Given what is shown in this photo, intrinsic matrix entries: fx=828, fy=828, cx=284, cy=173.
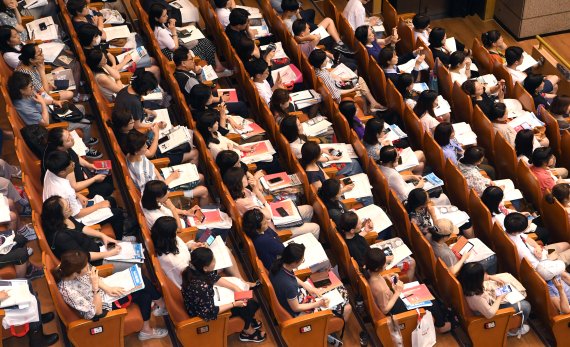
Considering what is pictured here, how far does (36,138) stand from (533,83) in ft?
13.2

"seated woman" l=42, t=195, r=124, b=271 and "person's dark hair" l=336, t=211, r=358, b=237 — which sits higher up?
"seated woman" l=42, t=195, r=124, b=271

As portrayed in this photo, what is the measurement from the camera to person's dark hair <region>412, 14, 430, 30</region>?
7.52m

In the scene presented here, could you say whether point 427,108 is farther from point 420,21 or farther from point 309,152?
point 420,21

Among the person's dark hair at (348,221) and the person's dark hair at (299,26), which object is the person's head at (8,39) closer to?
the person's dark hair at (299,26)

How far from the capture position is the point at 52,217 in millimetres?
4953

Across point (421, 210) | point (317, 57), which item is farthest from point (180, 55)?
point (421, 210)

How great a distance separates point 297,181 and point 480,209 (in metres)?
1.26

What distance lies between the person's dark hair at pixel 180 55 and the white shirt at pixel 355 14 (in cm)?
187

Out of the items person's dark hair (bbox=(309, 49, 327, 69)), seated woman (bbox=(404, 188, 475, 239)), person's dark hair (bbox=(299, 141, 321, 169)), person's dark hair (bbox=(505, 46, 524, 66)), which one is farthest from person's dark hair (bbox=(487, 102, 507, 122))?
person's dark hair (bbox=(299, 141, 321, 169))

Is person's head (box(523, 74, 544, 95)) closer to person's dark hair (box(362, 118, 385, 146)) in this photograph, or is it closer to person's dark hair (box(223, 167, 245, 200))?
person's dark hair (box(362, 118, 385, 146))

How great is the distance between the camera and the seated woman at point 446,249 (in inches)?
206

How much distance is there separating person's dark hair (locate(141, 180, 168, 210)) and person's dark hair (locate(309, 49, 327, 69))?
2.11 m

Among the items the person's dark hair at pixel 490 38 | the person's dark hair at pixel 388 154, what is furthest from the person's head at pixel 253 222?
the person's dark hair at pixel 490 38

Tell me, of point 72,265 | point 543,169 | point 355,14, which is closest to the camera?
point 72,265
